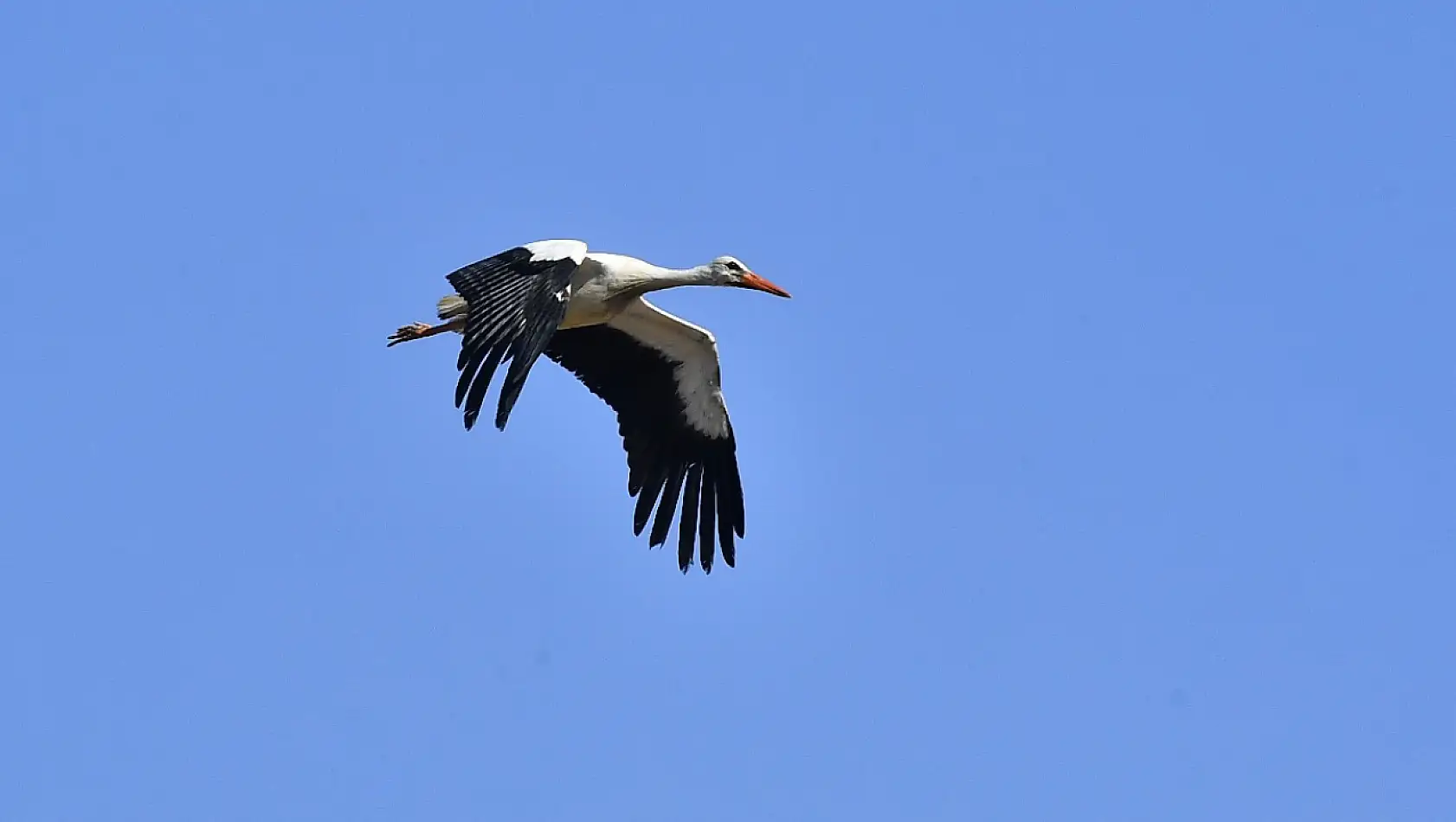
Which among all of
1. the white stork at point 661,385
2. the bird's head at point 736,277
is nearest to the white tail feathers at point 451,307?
the white stork at point 661,385

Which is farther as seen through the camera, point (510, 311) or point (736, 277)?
point (736, 277)

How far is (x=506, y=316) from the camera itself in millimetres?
17031

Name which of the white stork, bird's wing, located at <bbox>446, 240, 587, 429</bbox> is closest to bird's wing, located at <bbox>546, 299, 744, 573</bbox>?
the white stork

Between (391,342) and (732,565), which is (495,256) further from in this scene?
(732,565)

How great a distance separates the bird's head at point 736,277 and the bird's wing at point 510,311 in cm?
165

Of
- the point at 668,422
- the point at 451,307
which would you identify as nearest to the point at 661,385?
the point at 668,422

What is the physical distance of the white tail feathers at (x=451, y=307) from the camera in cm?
1877

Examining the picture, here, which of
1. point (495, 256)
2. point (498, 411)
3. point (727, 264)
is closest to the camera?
point (498, 411)

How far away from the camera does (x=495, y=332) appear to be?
1686 cm

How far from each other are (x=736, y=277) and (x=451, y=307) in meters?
2.42

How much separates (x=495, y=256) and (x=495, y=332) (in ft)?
3.76

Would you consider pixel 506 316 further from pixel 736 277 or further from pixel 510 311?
pixel 736 277

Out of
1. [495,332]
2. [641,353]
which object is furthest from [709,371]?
[495,332]

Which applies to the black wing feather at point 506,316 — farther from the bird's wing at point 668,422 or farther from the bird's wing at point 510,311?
the bird's wing at point 668,422
